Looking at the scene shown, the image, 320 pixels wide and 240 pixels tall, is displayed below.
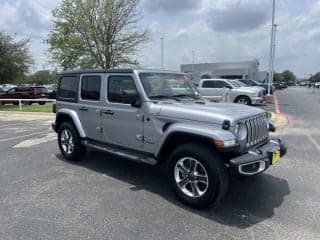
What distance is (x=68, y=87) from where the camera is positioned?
7.26 m

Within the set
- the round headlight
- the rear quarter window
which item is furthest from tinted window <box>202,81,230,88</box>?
the round headlight

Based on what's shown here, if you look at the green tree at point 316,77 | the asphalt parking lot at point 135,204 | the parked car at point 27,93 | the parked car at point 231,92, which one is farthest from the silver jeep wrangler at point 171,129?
the green tree at point 316,77

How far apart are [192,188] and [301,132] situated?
7100mm

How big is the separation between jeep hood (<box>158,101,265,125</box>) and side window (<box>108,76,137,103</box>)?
2.28 ft

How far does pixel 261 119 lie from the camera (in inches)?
209

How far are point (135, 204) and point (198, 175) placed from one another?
950 millimetres

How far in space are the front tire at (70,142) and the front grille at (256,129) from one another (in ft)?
11.5

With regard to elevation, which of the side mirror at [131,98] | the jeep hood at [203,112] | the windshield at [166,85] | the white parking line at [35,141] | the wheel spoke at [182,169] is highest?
the windshield at [166,85]

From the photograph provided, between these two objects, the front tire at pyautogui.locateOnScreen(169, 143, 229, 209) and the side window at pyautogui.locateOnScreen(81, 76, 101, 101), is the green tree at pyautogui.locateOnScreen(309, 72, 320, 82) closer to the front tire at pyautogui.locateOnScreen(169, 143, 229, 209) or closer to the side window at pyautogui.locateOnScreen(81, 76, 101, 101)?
the side window at pyautogui.locateOnScreen(81, 76, 101, 101)

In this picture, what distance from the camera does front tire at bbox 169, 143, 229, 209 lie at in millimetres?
4441

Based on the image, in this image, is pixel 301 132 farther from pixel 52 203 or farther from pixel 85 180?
pixel 52 203

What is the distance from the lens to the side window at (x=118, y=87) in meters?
5.72

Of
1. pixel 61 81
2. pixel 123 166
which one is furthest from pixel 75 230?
pixel 61 81

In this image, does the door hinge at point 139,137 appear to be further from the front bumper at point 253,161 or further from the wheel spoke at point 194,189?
the front bumper at point 253,161
